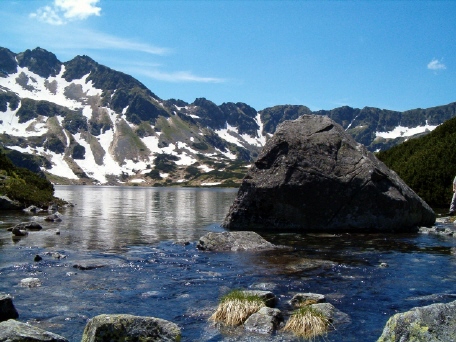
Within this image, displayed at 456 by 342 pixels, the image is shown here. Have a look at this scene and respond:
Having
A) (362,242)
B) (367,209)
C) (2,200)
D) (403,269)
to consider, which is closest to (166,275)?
(403,269)

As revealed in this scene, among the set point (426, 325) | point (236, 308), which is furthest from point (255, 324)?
point (426, 325)

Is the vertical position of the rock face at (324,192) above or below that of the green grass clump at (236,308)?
above

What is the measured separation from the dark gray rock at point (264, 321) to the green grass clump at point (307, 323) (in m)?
0.35

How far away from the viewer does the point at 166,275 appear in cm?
1714

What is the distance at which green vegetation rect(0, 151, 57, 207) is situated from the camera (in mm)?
47562

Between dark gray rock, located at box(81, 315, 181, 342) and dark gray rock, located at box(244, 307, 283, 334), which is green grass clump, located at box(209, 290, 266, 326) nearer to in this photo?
dark gray rock, located at box(244, 307, 283, 334)

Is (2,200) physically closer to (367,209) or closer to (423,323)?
(367,209)

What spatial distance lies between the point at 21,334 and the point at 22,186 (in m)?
48.1

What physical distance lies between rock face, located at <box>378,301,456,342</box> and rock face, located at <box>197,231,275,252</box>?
50.6 feet

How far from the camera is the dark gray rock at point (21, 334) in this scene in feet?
26.5

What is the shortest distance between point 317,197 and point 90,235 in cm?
1671

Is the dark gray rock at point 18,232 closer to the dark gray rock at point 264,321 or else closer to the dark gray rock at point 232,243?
the dark gray rock at point 232,243

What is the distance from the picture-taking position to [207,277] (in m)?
16.7

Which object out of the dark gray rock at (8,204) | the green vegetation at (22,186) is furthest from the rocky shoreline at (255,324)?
the green vegetation at (22,186)
